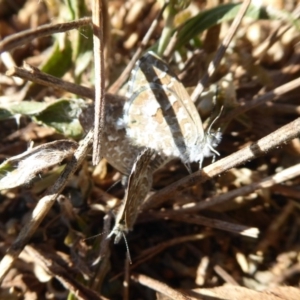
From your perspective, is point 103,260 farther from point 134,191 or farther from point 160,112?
point 160,112

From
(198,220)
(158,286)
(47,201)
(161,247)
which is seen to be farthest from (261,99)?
(47,201)

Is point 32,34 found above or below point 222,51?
above

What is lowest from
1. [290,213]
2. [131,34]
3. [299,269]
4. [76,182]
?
[299,269]

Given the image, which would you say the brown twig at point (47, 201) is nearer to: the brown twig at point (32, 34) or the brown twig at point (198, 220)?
the brown twig at point (32, 34)

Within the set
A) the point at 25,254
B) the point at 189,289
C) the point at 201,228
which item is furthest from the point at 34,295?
the point at 201,228

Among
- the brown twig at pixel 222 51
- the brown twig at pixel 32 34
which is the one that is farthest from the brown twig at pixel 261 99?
the brown twig at pixel 32 34

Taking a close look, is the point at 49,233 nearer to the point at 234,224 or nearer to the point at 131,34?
the point at 234,224
